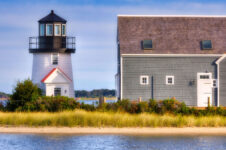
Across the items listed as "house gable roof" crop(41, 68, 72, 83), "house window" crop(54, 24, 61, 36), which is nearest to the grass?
"house gable roof" crop(41, 68, 72, 83)

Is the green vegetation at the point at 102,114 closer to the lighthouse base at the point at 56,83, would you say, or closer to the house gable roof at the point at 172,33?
the lighthouse base at the point at 56,83

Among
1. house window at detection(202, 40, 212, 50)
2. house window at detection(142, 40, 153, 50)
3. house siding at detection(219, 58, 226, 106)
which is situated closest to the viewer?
house siding at detection(219, 58, 226, 106)

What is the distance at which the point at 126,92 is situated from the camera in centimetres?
3853

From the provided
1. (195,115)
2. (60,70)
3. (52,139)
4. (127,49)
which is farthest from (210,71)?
(52,139)

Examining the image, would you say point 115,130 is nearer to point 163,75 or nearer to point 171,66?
point 163,75

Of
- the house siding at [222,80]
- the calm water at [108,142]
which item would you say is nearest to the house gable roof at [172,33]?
the house siding at [222,80]

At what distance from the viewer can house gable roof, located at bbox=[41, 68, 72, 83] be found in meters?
41.1

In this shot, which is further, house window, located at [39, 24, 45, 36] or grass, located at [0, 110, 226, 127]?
house window, located at [39, 24, 45, 36]

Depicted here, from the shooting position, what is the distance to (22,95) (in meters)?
34.7

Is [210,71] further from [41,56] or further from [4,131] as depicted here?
[4,131]

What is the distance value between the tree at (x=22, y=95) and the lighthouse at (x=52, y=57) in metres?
5.60

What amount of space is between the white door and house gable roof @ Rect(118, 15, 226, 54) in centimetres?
181

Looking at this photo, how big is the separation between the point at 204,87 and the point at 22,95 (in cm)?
1333

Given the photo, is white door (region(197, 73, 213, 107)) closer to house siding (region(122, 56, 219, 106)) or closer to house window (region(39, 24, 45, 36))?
house siding (region(122, 56, 219, 106))
